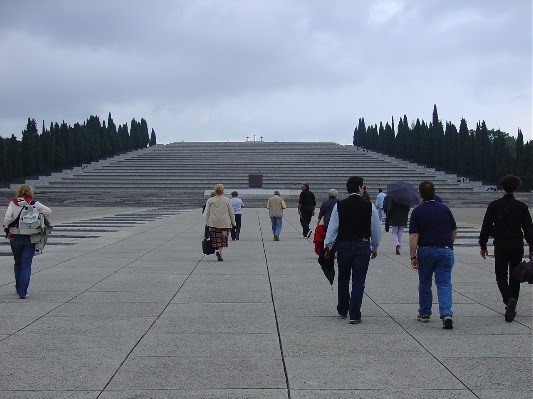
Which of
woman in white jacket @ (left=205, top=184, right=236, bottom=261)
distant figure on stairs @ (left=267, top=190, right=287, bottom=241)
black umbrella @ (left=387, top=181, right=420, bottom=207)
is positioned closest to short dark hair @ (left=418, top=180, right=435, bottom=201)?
woman in white jacket @ (left=205, top=184, right=236, bottom=261)

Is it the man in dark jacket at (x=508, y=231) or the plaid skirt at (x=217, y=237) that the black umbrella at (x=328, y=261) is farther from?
the plaid skirt at (x=217, y=237)

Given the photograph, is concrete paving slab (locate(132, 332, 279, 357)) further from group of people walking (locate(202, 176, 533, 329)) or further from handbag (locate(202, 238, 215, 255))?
handbag (locate(202, 238, 215, 255))

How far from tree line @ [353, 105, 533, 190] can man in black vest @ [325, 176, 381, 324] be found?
213 ft

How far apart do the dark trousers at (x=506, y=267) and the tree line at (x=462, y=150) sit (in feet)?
210

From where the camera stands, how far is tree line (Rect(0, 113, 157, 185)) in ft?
236

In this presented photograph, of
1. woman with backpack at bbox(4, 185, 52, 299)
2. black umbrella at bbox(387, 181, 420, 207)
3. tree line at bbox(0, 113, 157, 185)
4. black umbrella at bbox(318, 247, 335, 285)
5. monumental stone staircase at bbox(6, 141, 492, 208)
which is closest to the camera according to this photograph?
black umbrella at bbox(318, 247, 335, 285)

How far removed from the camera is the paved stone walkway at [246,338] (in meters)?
5.40

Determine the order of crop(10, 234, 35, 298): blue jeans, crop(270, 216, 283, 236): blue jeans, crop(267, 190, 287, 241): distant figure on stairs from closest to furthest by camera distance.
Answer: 1. crop(10, 234, 35, 298): blue jeans
2. crop(267, 190, 287, 241): distant figure on stairs
3. crop(270, 216, 283, 236): blue jeans

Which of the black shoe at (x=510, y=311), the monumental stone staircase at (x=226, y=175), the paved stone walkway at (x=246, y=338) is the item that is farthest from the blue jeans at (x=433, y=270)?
the monumental stone staircase at (x=226, y=175)

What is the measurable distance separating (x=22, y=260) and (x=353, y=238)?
4702 millimetres

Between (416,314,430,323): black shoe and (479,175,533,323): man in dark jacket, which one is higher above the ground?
(479,175,533,323): man in dark jacket

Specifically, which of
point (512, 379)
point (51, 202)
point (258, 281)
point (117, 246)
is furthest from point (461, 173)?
point (512, 379)

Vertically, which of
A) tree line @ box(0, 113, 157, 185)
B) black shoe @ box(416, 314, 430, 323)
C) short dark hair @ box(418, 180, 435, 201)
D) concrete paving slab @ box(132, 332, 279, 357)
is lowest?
black shoe @ box(416, 314, 430, 323)

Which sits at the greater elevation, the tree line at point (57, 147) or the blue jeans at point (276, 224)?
the tree line at point (57, 147)
